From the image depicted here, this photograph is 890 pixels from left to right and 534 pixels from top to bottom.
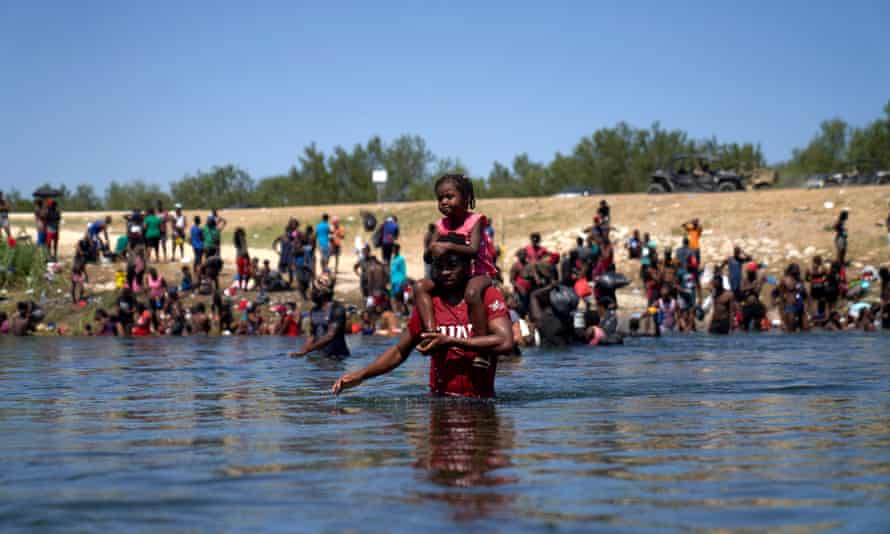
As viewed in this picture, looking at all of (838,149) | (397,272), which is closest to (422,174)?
(838,149)

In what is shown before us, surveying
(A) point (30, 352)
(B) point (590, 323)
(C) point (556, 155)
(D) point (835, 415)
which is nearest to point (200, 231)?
(A) point (30, 352)

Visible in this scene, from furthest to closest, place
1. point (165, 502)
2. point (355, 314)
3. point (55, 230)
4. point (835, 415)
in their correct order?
1. point (55, 230)
2. point (355, 314)
3. point (835, 415)
4. point (165, 502)

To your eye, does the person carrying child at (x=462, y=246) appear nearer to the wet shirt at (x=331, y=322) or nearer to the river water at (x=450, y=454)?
the river water at (x=450, y=454)

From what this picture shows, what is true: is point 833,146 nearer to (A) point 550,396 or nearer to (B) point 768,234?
(B) point 768,234

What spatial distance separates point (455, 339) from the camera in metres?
7.90

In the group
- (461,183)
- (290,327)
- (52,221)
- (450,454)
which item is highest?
(52,221)

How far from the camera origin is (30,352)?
19.0m

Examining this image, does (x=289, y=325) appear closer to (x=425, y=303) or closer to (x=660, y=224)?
(x=425, y=303)

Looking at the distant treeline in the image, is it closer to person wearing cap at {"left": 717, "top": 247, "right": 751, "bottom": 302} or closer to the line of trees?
the line of trees

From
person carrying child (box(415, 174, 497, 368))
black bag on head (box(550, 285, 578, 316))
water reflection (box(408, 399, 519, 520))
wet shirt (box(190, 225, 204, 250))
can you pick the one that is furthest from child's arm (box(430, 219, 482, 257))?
wet shirt (box(190, 225, 204, 250))

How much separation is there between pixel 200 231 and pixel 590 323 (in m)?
14.9

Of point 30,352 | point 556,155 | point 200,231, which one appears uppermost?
point 556,155

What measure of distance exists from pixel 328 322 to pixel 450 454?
316 inches

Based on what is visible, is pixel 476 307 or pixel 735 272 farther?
pixel 735 272
